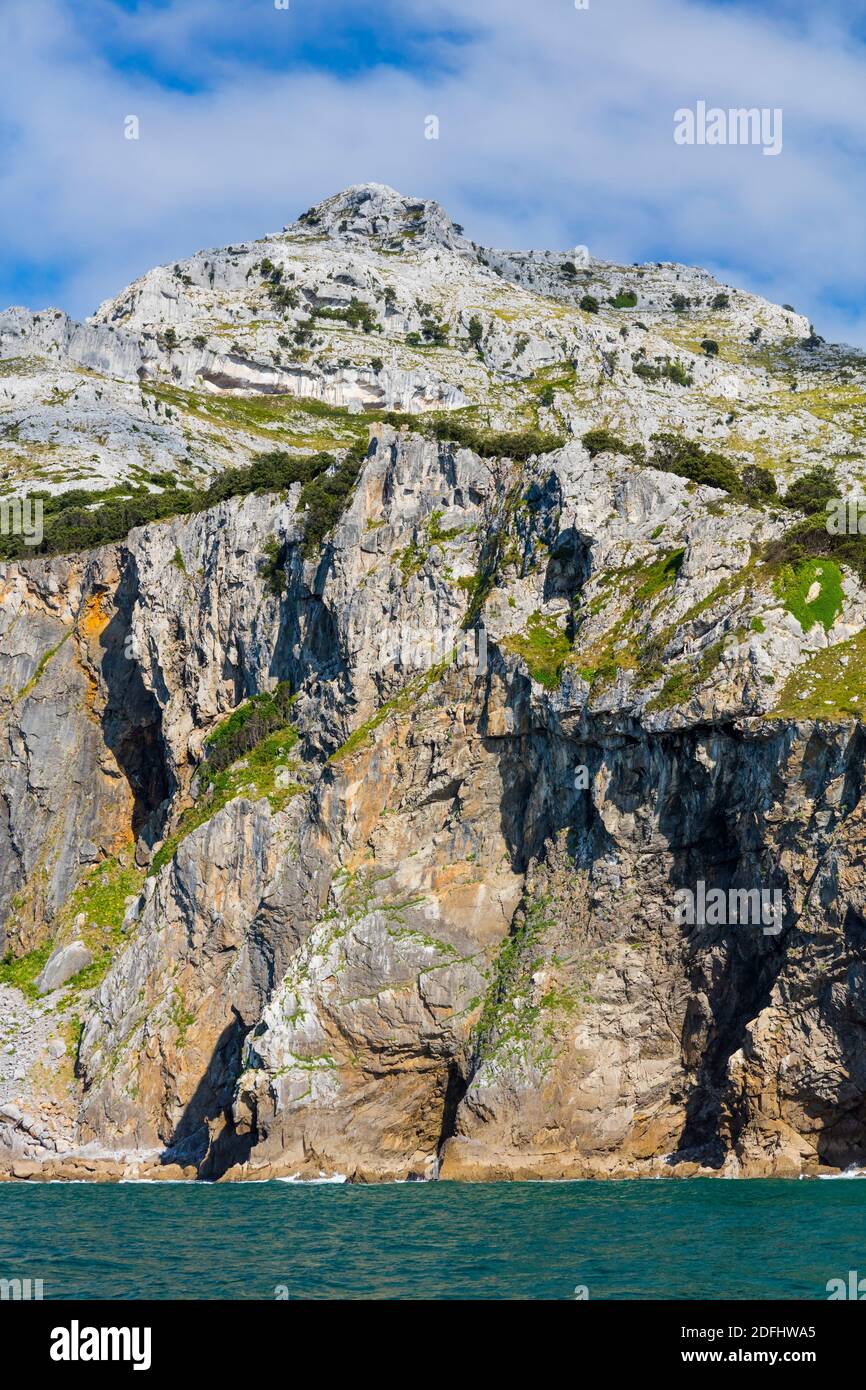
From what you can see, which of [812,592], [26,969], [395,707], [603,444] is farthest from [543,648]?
[26,969]

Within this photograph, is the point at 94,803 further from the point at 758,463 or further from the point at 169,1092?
the point at 758,463

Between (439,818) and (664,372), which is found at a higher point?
(664,372)

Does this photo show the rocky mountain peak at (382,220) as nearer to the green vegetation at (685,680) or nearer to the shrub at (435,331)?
the shrub at (435,331)

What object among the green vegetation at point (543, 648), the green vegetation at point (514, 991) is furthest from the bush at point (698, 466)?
the green vegetation at point (514, 991)

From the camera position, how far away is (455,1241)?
3353cm

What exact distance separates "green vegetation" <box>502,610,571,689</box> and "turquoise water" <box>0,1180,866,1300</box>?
18.2 m

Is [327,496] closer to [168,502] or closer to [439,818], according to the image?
[168,502]

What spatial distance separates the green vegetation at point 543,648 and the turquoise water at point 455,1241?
1825 cm

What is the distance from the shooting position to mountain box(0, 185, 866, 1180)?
1800 inches

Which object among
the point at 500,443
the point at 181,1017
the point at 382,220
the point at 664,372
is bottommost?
the point at 181,1017

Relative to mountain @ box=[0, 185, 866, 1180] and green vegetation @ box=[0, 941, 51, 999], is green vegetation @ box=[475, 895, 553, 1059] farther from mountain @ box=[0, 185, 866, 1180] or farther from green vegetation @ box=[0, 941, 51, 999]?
green vegetation @ box=[0, 941, 51, 999]

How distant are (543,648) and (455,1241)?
2566 cm

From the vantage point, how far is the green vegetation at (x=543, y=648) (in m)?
52.2

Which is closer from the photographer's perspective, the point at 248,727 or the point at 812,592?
the point at 812,592
